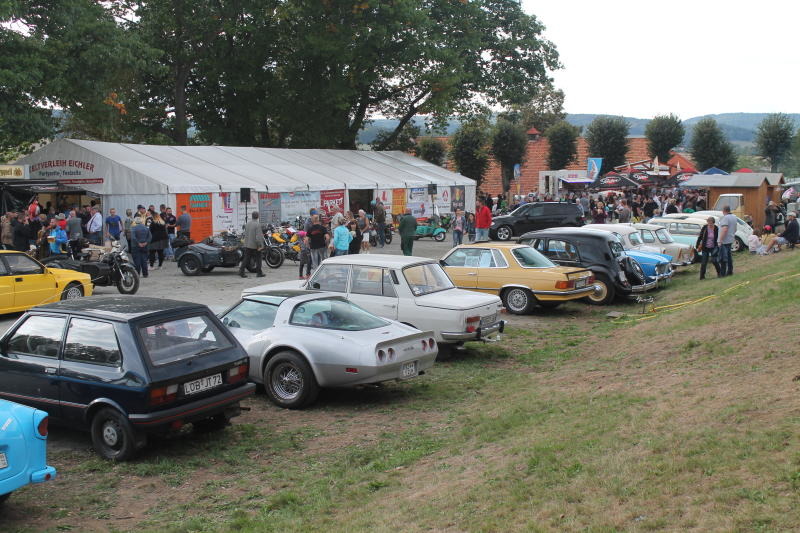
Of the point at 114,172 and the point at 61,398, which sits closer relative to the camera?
the point at 61,398

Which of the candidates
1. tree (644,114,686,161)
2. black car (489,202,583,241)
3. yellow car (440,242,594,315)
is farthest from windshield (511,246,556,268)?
tree (644,114,686,161)

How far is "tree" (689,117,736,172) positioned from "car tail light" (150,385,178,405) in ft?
210

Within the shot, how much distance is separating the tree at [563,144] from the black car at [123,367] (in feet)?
198

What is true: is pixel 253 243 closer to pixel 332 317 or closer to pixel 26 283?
pixel 26 283

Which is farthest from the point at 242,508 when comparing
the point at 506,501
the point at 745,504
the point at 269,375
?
the point at 745,504

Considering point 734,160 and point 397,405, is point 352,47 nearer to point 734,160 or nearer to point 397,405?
point 397,405

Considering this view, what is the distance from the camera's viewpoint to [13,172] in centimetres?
2592

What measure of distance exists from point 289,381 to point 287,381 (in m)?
0.03

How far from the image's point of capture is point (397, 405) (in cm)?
940

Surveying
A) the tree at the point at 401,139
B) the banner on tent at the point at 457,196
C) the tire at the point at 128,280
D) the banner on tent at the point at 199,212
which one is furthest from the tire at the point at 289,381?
the tree at the point at 401,139

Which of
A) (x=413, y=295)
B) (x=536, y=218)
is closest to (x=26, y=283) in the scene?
(x=413, y=295)

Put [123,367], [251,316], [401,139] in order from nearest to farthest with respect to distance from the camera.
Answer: [123,367], [251,316], [401,139]

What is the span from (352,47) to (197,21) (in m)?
7.63

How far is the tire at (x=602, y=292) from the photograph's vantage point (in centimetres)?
1652
